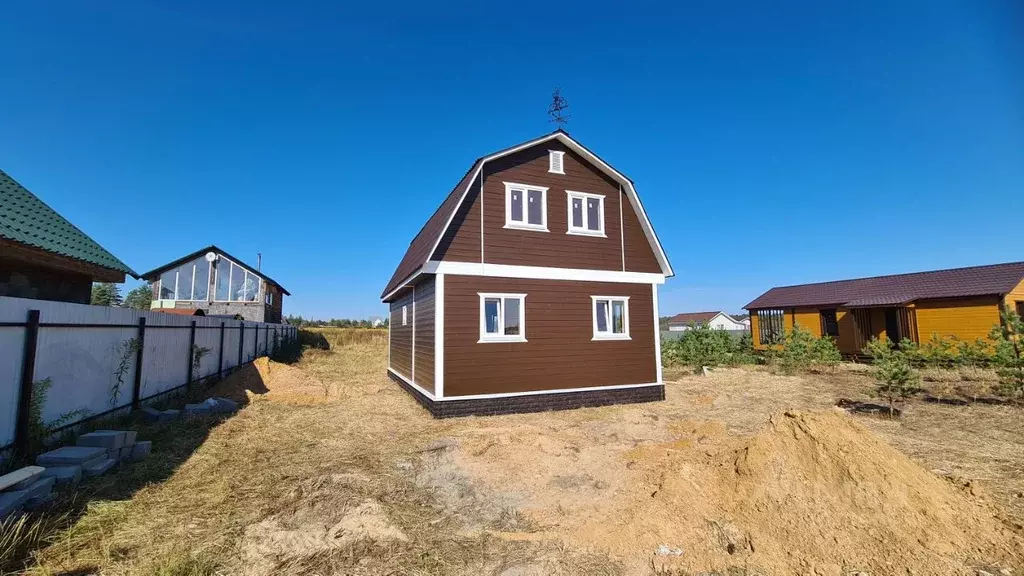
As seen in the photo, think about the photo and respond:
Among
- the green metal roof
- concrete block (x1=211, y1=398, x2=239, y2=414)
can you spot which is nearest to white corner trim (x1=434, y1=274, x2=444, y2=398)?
concrete block (x1=211, y1=398, x2=239, y2=414)

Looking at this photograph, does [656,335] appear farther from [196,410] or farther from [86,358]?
[86,358]

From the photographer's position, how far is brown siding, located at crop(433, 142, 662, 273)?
10.6 m

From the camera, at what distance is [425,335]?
11570 mm

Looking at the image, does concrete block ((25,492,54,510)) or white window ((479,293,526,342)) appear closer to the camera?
concrete block ((25,492,54,510))

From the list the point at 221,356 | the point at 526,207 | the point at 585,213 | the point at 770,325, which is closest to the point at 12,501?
the point at 526,207

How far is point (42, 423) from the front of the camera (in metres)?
5.81

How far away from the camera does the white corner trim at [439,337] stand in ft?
32.7

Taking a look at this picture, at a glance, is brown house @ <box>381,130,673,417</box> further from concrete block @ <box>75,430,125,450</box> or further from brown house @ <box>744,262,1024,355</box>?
brown house @ <box>744,262,1024,355</box>

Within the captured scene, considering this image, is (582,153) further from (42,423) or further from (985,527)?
(42,423)

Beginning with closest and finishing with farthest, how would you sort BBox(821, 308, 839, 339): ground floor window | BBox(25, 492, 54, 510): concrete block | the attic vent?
BBox(25, 492, 54, 510): concrete block → the attic vent → BBox(821, 308, 839, 339): ground floor window

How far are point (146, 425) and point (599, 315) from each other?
9.96m

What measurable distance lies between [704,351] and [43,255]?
2342cm

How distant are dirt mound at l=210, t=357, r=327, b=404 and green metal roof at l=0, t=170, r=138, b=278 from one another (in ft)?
13.2

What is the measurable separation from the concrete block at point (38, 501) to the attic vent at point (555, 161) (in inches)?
415
